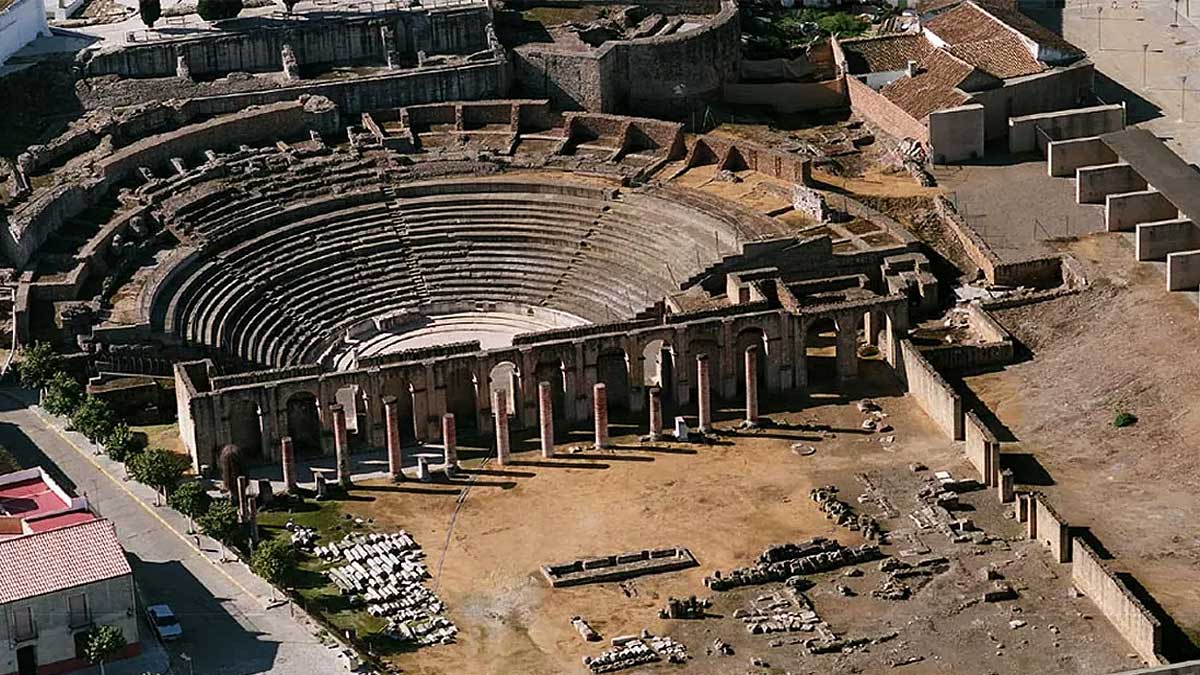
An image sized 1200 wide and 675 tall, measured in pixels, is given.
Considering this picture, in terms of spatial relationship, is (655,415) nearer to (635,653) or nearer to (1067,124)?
(635,653)

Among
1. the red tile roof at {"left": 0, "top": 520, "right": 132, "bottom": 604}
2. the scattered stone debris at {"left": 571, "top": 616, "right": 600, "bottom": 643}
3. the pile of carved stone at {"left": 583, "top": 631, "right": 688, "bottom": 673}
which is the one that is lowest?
the pile of carved stone at {"left": 583, "top": 631, "right": 688, "bottom": 673}

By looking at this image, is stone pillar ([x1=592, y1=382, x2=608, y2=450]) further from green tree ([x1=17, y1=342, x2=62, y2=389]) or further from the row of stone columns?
green tree ([x1=17, y1=342, x2=62, y2=389])

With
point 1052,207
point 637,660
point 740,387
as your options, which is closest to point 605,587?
point 637,660

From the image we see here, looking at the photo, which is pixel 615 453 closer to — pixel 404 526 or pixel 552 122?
pixel 404 526

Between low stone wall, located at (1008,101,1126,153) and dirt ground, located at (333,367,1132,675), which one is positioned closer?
dirt ground, located at (333,367,1132,675)

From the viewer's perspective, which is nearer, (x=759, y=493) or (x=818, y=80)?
(x=759, y=493)

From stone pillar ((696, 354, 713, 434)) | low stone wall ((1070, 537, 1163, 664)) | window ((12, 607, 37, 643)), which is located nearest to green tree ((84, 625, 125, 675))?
window ((12, 607, 37, 643))
